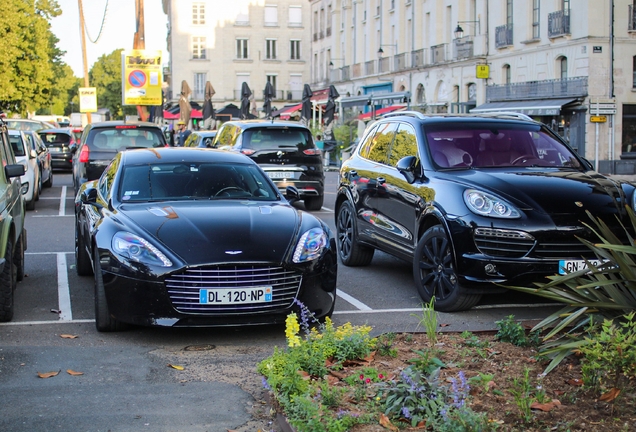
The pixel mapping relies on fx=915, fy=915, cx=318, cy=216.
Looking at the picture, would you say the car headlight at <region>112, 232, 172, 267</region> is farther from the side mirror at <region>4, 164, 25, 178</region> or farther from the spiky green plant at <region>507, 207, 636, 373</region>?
the spiky green plant at <region>507, 207, 636, 373</region>

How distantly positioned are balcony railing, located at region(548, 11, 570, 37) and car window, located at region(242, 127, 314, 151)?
2249cm

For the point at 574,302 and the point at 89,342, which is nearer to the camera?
the point at 574,302

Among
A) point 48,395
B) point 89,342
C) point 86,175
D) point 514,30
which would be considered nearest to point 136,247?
point 89,342

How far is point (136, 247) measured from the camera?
677 cm

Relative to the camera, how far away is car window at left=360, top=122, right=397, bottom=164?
989 centimetres

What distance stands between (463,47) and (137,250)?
4159 cm

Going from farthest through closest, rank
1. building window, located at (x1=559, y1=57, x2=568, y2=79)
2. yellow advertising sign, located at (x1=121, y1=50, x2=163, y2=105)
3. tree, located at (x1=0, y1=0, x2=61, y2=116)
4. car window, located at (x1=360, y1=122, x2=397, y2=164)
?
tree, located at (x1=0, y1=0, x2=61, y2=116)
yellow advertising sign, located at (x1=121, y1=50, x2=163, y2=105)
building window, located at (x1=559, y1=57, x2=568, y2=79)
car window, located at (x1=360, y1=122, x2=397, y2=164)

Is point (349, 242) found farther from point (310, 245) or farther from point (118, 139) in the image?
point (118, 139)

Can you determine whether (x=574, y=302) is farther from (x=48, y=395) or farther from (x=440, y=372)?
(x=48, y=395)

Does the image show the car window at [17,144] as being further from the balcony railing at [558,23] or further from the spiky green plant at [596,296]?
the balcony railing at [558,23]

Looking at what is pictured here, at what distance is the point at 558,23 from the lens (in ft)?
123

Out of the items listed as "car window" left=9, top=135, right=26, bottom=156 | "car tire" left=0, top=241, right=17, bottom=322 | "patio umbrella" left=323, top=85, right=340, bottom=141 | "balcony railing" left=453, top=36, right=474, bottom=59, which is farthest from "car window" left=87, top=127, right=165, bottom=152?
"balcony railing" left=453, top=36, right=474, bottom=59

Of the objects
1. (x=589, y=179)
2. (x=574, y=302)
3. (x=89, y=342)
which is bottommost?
(x=89, y=342)

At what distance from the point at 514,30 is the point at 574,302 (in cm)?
3770
